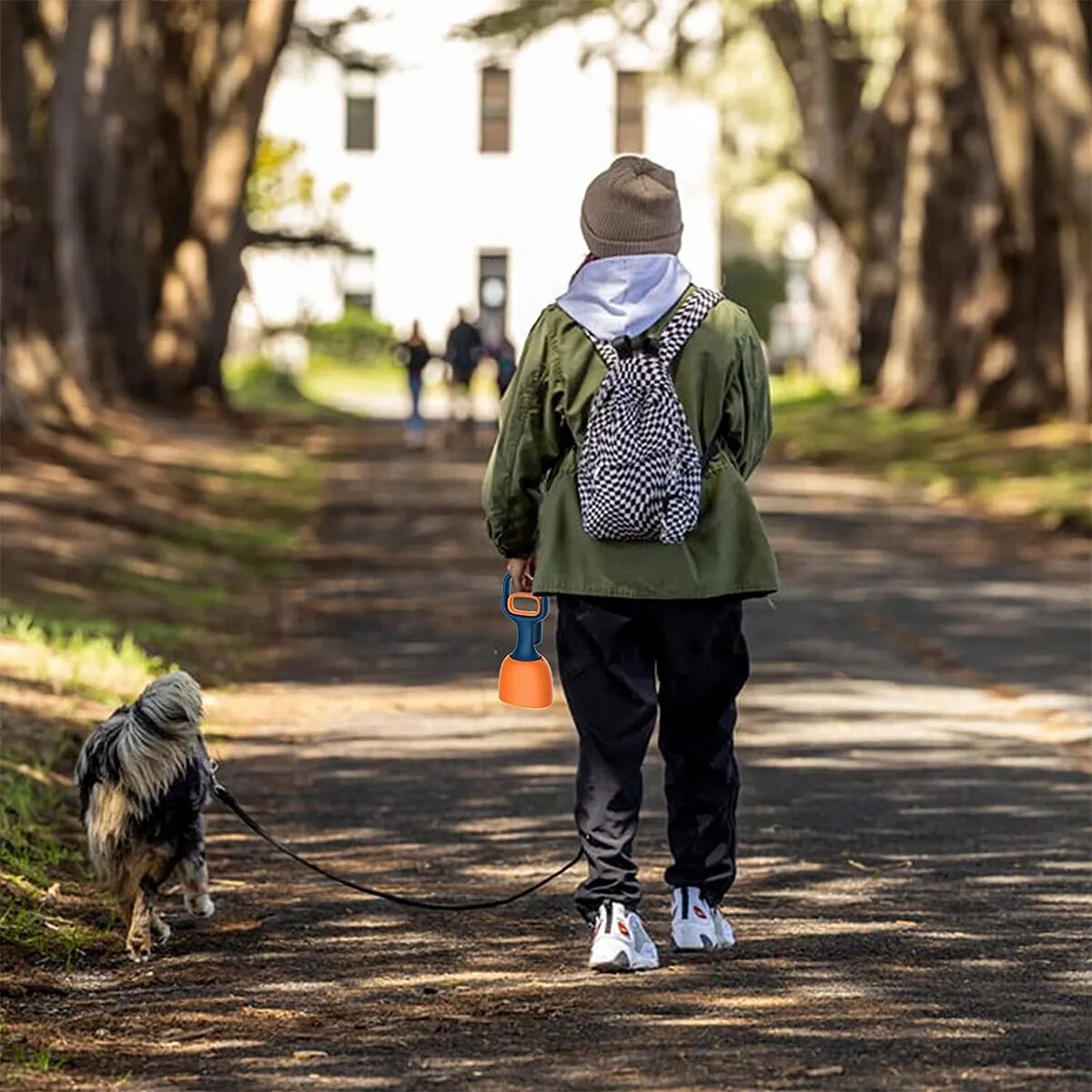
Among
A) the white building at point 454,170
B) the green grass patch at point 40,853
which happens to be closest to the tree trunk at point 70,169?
the green grass patch at point 40,853

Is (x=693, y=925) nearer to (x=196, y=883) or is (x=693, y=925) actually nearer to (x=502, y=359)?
(x=196, y=883)

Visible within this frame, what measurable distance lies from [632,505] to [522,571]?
1.51ft

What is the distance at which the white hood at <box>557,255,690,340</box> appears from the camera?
7.25m

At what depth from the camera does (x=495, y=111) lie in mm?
71125

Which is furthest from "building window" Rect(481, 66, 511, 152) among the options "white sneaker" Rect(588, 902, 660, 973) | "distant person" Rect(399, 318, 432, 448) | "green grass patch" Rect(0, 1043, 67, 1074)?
"green grass patch" Rect(0, 1043, 67, 1074)

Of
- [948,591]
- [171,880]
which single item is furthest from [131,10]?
[171,880]

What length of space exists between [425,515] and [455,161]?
4624 centimetres

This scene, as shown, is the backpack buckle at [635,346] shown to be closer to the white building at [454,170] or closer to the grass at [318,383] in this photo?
the grass at [318,383]

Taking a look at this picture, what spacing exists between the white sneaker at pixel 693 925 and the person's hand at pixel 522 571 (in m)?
0.84

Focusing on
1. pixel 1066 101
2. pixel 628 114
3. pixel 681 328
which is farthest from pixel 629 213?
pixel 628 114

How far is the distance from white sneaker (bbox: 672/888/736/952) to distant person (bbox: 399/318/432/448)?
99.2 feet

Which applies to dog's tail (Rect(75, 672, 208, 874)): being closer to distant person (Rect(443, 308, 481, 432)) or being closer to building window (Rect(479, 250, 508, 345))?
distant person (Rect(443, 308, 481, 432))

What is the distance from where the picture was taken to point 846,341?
56.0 metres

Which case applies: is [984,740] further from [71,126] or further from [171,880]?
[71,126]
